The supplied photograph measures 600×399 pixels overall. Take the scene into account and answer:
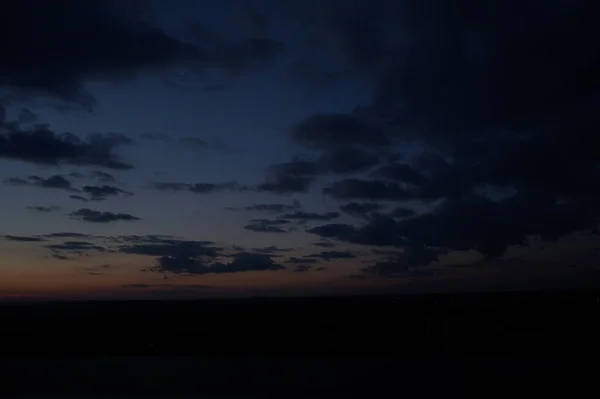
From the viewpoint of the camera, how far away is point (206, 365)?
3391cm

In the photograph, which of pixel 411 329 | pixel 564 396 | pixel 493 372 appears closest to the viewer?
pixel 564 396

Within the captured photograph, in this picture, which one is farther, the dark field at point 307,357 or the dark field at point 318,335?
the dark field at point 318,335

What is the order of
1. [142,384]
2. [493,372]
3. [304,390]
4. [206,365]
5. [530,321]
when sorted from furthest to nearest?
1. [530,321]
2. [206,365]
3. [493,372]
4. [142,384]
5. [304,390]

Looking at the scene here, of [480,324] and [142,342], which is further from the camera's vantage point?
[480,324]

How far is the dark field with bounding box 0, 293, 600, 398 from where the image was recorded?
26.0 meters

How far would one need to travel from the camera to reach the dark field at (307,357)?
85.1 ft

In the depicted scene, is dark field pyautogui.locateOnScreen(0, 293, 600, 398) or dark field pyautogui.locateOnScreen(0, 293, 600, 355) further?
dark field pyautogui.locateOnScreen(0, 293, 600, 355)

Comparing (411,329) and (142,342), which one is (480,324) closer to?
(411,329)

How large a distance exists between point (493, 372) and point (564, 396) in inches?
248

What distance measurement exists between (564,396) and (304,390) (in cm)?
1104

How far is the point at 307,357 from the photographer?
122 ft

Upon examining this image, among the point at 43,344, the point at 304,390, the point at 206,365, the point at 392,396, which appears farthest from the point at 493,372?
the point at 43,344

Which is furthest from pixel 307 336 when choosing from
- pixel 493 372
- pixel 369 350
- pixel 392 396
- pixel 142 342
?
pixel 392 396

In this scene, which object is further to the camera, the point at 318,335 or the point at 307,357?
the point at 318,335
